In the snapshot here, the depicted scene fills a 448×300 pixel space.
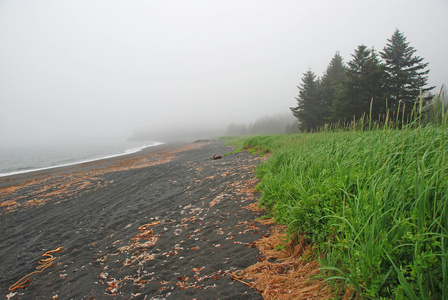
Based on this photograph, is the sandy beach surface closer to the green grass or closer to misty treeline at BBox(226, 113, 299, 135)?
the green grass

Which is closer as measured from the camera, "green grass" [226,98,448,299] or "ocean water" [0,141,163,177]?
"green grass" [226,98,448,299]

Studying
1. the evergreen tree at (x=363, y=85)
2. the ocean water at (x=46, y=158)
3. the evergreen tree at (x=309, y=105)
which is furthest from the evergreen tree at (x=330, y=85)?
the ocean water at (x=46, y=158)

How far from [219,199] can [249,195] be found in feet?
3.18

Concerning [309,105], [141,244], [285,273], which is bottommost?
[141,244]

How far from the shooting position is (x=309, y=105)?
37.4 m

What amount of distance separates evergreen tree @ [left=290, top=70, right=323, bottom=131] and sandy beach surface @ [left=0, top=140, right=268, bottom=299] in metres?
31.6

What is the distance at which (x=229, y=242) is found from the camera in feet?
12.9

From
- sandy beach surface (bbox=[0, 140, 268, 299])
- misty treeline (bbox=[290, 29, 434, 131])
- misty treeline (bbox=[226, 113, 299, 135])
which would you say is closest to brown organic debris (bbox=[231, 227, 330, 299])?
sandy beach surface (bbox=[0, 140, 268, 299])

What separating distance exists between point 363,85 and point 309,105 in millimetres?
11109

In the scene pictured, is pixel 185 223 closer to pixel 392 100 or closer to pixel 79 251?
pixel 79 251

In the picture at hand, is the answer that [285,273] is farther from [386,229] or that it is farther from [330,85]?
[330,85]

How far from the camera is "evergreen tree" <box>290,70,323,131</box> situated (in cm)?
3553

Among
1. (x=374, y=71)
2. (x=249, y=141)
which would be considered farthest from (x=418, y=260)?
(x=374, y=71)

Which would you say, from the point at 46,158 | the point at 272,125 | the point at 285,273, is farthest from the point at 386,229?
the point at 272,125
